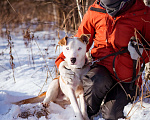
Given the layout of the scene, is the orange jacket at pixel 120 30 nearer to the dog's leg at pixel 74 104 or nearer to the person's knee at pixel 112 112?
the person's knee at pixel 112 112

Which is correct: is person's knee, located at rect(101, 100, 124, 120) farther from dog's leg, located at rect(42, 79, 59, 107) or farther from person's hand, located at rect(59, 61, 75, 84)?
dog's leg, located at rect(42, 79, 59, 107)

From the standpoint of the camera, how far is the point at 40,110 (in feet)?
7.83

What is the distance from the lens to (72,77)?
2273mm

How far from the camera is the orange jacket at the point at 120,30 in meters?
2.16

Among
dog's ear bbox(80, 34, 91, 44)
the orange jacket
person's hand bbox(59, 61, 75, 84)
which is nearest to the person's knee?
the orange jacket

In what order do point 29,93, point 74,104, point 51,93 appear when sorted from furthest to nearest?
point 29,93
point 51,93
point 74,104

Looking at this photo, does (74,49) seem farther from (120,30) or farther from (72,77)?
(120,30)

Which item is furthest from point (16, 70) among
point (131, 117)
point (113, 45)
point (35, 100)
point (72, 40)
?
point (131, 117)

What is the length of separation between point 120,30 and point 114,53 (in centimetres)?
31

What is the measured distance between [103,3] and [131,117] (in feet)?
4.75

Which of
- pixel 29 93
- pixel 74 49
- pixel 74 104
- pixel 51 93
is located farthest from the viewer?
pixel 29 93

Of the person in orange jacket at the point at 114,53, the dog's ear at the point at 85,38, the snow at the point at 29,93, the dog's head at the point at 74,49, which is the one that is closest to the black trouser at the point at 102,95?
the person in orange jacket at the point at 114,53

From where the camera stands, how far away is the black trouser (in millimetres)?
2182

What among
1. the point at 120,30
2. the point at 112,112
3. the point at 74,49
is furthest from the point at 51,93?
the point at 120,30
